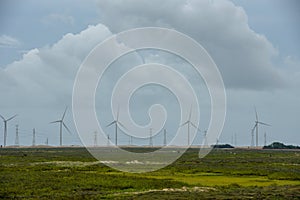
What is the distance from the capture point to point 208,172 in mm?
49219

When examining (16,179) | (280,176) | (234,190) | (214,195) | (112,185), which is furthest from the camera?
(280,176)

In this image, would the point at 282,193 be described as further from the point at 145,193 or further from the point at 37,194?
the point at 37,194

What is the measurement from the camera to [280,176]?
43125 mm

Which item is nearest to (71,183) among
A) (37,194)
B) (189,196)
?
(37,194)

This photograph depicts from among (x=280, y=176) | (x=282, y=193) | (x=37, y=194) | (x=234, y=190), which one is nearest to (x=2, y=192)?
(x=37, y=194)

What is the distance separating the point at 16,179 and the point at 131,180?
7.92 m

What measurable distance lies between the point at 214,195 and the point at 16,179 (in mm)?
14791

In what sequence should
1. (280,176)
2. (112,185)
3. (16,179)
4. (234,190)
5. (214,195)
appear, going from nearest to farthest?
(214,195)
(234,190)
(112,185)
(16,179)
(280,176)

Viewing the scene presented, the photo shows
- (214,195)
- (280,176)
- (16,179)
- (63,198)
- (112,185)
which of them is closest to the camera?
(63,198)

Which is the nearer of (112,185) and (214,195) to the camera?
(214,195)

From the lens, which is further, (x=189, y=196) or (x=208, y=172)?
(x=208, y=172)

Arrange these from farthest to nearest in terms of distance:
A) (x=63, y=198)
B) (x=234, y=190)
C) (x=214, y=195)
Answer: (x=234, y=190), (x=214, y=195), (x=63, y=198)

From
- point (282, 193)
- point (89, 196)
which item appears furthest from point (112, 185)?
point (282, 193)

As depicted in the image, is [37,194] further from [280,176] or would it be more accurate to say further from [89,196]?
[280,176]
